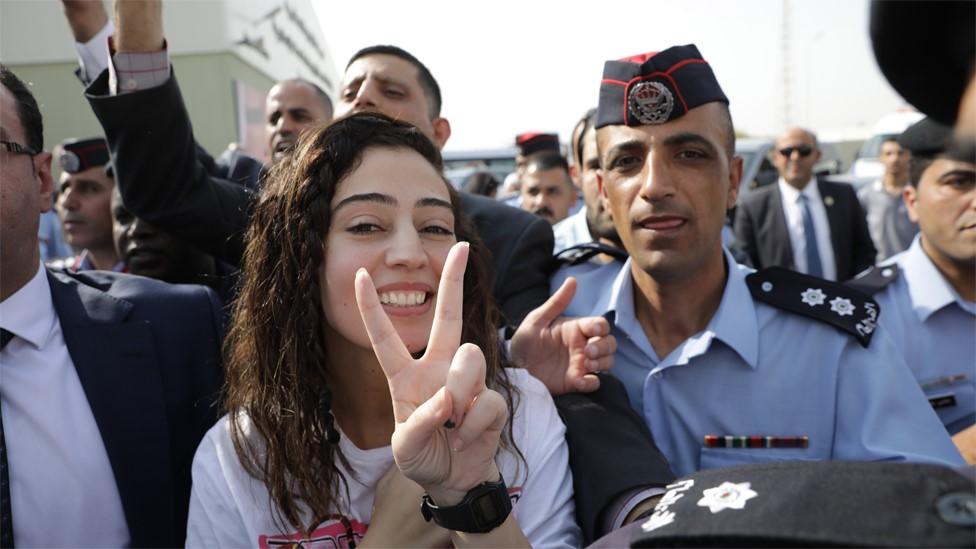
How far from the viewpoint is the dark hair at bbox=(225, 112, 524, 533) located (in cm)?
166

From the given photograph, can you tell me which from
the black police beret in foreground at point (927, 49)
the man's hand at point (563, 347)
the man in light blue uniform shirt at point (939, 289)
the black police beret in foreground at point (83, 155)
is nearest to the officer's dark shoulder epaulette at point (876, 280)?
the man in light blue uniform shirt at point (939, 289)

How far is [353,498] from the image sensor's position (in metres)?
1.68

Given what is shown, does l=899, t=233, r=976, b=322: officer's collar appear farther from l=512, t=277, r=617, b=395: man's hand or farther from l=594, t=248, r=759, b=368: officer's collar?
l=512, t=277, r=617, b=395: man's hand

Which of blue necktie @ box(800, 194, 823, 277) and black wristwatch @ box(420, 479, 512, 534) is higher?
black wristwatch @ box(420, 479, 512, 534)

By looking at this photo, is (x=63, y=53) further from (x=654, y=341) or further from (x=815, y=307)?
(x=815, y=307)

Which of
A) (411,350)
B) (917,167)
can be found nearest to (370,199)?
(411,350)

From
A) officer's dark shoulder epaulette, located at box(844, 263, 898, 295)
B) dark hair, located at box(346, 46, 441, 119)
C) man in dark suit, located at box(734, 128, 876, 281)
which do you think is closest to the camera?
officer's dark shoulder epaulette, located at box(844, 263, 898, 295)

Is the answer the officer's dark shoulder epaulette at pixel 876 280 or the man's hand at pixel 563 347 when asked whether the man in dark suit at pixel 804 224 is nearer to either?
the officer's dark shoulder epaulette at pixel 876 280

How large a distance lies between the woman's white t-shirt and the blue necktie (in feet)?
14.9

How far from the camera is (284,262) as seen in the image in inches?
69.9

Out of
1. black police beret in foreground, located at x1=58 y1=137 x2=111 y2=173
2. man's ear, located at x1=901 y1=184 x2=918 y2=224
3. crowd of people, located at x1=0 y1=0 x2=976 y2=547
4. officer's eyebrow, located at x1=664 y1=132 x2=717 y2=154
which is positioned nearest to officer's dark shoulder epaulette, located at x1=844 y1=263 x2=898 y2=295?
crowd of people, located at x1=0 y1=0 x2=976 y2=547

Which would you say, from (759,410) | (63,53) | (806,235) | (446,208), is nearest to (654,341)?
(759,410)

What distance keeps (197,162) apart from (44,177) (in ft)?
1.50

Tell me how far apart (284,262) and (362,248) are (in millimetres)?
240
